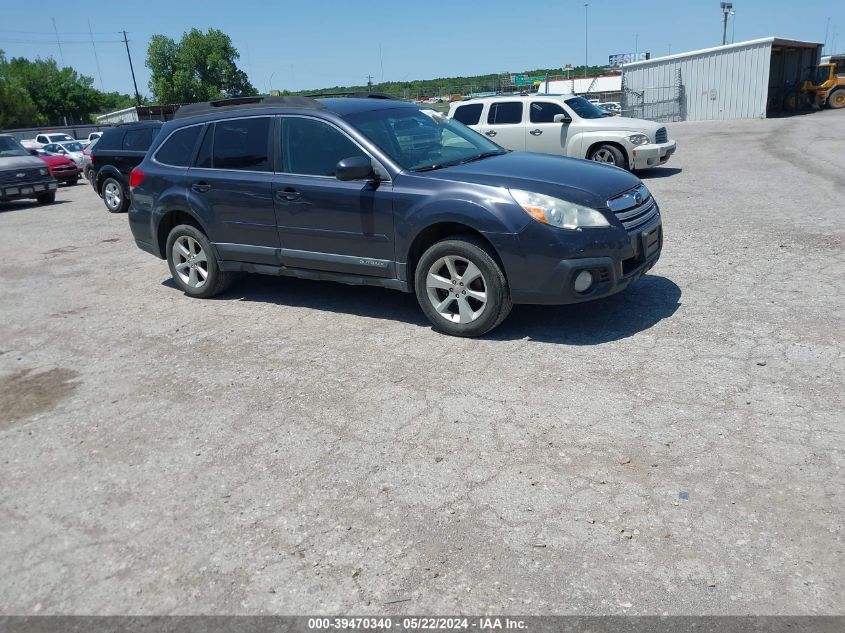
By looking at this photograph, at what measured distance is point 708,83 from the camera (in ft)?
108

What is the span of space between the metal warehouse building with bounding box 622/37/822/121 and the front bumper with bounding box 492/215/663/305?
30129mm

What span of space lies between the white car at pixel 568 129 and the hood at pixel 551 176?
8.54m

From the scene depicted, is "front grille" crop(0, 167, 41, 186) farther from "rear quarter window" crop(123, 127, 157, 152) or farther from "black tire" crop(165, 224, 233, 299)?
"black tire" crop(165, 224, 233, 299)

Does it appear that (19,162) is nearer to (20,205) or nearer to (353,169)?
(20,205)

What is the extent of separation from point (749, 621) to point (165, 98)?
114m

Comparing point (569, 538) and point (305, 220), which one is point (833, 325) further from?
point (305, 220)

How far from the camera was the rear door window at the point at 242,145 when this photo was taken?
643cm

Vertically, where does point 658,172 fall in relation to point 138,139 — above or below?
below

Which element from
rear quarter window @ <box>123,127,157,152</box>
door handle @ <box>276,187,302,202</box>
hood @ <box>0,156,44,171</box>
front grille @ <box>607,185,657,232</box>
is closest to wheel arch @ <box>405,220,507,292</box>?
front grille @ <box>607,185,657,232</box>

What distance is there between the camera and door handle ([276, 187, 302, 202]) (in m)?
6.12

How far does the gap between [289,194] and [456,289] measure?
1.81m

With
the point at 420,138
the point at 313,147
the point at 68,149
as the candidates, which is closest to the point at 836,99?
the point at 420,138

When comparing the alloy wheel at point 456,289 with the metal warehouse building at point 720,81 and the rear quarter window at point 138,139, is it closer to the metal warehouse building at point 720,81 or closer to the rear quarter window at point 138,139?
the rear quarter window at point 138,139

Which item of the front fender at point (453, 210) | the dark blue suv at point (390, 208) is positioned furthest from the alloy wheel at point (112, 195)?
the front fender at point (453, 210)
